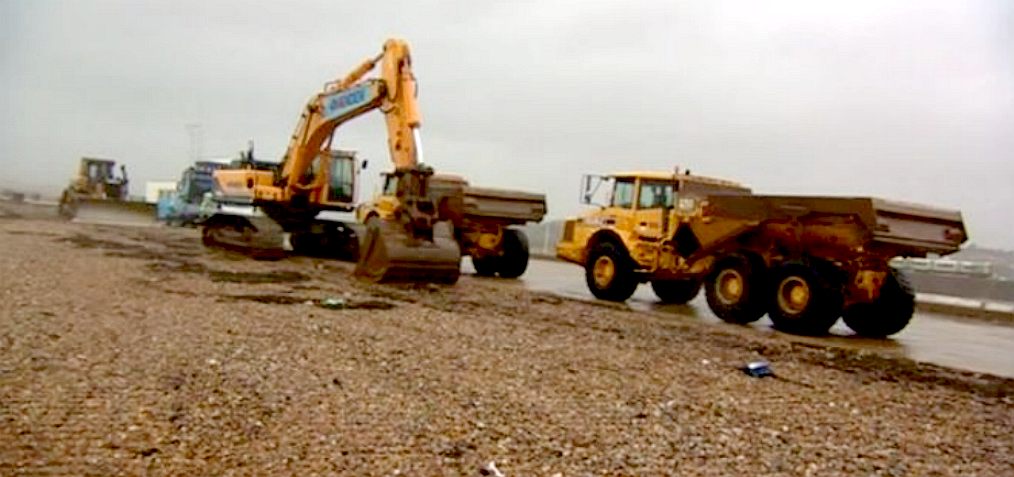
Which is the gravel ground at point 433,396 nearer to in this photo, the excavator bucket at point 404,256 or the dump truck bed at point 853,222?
the dump truck bed at point 853,222

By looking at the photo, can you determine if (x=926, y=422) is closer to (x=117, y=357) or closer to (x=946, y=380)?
(x=946, y=380)

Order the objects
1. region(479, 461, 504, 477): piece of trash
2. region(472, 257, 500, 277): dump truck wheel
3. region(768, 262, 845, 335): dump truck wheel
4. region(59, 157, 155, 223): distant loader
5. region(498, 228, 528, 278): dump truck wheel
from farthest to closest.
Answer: region(59, 157, 155, 223): distant loader, region(472, 257, 500, 277): dump truck wheel, region(498, 228, 528, 278): dump truck wheel, region(768, 262, 845, 335): dump truck wheel, region(479, 461, 504, 477): piece of trash

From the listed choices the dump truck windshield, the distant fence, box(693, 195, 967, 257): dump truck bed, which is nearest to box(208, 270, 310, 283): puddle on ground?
the dump truck windshield

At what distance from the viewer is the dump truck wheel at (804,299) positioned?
1048cm

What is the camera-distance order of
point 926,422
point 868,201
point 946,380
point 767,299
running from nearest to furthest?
point 926,422, point 946,380, point 868,201, point 767,299

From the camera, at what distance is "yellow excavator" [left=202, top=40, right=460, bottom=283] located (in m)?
12.6

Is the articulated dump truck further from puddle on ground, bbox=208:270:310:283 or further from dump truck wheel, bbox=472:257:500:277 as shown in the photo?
puddle on ground, bbox=208:270:310:283

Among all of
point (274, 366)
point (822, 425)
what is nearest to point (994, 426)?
point (822, 425)

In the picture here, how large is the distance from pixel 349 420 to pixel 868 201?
24.9 feet

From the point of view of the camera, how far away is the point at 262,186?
18672 mm

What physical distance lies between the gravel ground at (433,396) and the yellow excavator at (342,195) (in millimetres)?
2700

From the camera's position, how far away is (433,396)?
5328 mm

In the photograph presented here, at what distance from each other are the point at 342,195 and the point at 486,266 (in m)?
3.69

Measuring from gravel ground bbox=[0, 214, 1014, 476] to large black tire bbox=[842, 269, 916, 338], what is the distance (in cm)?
238
